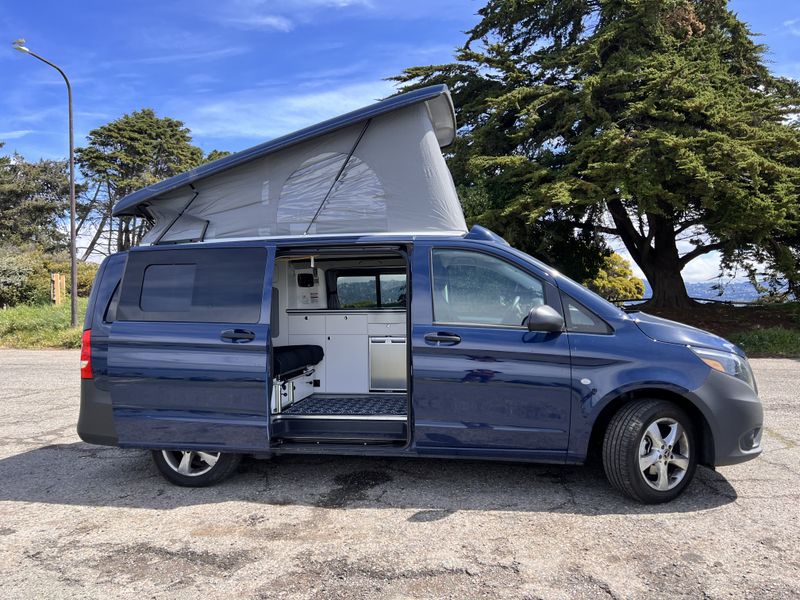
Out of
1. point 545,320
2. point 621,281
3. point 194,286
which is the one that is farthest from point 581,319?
→ point 621,281

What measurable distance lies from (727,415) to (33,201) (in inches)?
1950

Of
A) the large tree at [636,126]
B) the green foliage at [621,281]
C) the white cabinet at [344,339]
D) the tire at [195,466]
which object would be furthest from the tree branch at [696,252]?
the tire at [195,466]

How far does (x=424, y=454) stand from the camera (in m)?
4.00

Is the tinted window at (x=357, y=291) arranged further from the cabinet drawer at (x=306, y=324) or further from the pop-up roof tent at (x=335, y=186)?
the pop-up roof tent at (x=335, y=186)

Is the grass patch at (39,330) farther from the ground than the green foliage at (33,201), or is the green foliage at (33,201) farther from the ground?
the green foliage at (33,201)

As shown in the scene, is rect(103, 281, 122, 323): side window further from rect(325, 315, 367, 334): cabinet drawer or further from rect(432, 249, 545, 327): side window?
rect(432, 249, 545, 327): side window

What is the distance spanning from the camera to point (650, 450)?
3797 mm

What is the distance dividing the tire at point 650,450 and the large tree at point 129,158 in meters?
41.6

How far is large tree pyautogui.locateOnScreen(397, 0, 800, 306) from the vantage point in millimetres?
14094

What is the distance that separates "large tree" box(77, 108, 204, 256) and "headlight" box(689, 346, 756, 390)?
41753 mm

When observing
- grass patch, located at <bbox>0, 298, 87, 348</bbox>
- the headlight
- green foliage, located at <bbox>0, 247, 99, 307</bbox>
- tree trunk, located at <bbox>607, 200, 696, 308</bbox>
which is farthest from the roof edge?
green foliage, located at <bbox>0, 247, 99, 307</bbox>

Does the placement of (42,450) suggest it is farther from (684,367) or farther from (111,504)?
(684,367)

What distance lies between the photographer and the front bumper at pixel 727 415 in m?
3.73

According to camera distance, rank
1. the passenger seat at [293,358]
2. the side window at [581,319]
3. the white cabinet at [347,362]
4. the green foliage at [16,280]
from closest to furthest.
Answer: the side window at [581,319] → the passenger seat at [293,358] → the white cabinet at [347,362] → the green foliage at [16,280]
